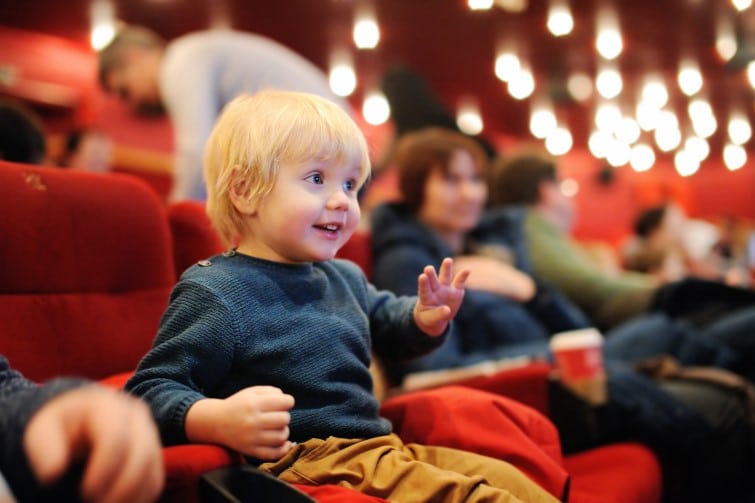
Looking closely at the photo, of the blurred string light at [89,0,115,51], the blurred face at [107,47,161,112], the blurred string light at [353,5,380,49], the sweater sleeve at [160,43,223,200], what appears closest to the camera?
the sweater sleeve at [160,43,223,200]

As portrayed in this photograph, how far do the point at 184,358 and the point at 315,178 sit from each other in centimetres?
36

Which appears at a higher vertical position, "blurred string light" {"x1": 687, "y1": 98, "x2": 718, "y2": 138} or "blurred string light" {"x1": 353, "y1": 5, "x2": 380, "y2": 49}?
"blurred string light" {"x1": 353, "y1": 5, "x2": 380, "y2": 49}

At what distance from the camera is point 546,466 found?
3.91ft

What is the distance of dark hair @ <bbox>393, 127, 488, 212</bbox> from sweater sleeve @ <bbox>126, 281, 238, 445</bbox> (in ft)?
4.18

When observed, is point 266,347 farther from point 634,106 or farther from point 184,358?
point 634,106

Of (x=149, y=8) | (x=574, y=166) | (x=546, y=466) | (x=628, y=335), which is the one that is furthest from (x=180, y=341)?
(x=574, y=166)

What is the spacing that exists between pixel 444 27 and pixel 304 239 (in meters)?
6.05

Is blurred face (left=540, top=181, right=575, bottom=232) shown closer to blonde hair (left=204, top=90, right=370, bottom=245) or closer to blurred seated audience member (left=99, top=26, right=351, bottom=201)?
blurred seated audience member (left=99, top=26, right=351, bottom=201)

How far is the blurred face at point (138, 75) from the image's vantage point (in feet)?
8.07

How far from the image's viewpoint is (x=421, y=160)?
2238mm

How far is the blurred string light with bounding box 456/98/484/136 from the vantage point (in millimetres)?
9569

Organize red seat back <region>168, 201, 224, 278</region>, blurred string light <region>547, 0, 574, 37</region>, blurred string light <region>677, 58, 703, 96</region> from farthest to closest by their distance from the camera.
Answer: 1. blurred string light <region>677, 58, 703, 96</region>
2. blurred string light <region>547, 0, 574, 37</region>
3. red seat back <region>168, 201, 224, 278</region>

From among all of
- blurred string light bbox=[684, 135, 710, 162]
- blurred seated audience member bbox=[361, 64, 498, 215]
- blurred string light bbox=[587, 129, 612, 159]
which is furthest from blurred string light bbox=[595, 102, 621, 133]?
blurred seated audience member bbox=[361, 64, 498, 215]

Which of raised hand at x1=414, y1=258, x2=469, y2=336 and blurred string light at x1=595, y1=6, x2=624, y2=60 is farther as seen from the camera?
blurred string light at x1=595, y1=6, x2=624, y2=60
